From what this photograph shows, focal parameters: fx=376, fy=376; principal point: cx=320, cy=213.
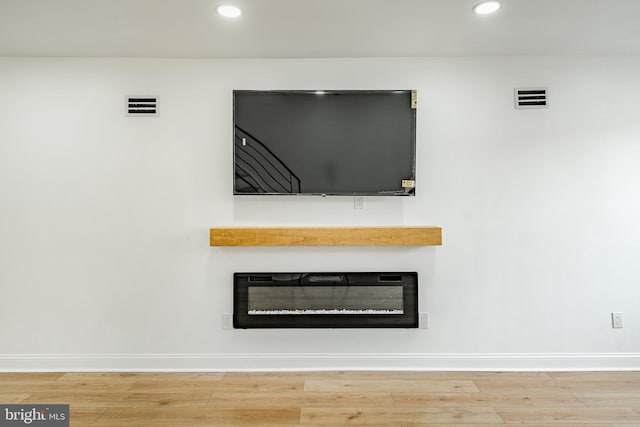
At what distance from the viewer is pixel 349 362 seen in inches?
112

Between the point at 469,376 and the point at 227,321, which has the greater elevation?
the point at 227,321

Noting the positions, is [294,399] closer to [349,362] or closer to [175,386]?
[349,362]

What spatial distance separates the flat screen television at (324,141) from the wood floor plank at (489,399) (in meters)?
1.39

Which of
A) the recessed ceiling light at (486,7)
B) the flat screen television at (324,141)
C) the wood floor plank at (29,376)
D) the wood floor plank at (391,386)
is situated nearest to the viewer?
the recessed ceiling light at (486,7)

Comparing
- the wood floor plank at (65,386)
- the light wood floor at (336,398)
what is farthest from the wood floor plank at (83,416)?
the wood floor plank at (65,386)

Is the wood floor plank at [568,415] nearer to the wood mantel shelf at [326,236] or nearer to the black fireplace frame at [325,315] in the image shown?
the black fireplace frame at [325,315]

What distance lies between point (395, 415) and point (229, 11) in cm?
260

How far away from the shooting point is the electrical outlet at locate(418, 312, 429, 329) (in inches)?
113

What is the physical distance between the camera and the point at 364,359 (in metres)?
2.86

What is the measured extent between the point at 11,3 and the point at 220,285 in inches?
84.4

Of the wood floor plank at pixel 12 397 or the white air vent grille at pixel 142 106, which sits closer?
the wood floor plank at pixel 12 397

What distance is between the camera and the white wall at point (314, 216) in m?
2.86

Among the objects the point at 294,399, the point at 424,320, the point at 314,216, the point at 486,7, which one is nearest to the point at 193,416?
the point at 294,399

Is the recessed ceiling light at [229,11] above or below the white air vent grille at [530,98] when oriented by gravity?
above
